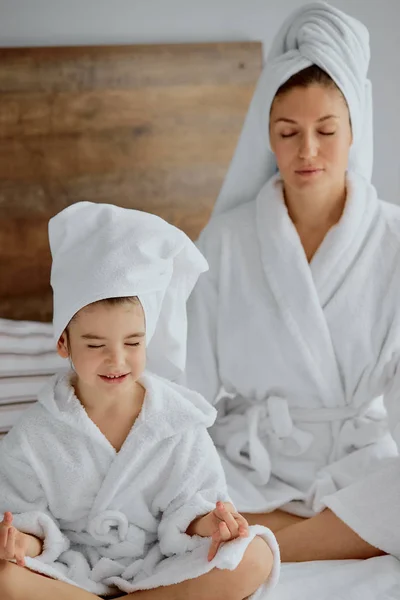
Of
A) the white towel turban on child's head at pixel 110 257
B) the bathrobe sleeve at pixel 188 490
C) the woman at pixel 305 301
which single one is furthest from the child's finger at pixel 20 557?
the woman at pixel 305 301

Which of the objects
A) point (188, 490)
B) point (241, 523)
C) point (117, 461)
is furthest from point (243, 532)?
point (117, 461)

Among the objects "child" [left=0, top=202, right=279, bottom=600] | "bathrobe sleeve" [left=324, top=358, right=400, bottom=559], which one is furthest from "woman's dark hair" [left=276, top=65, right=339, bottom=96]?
"bathrobe sleeve" [left=324, top=358, right=400, bottom=559]

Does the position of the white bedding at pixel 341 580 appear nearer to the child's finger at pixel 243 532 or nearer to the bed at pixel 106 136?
the child's finger at pixel 243 532

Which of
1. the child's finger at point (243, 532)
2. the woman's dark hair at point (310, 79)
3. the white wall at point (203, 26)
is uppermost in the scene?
the white wall at point (203, 26)

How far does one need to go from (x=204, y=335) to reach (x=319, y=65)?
63 cm

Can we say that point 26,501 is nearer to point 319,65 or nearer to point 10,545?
point 10,545

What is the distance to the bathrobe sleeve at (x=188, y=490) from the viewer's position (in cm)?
150

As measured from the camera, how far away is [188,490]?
1.54 m

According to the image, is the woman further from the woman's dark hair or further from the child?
the child

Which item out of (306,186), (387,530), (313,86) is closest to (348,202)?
(306,186)

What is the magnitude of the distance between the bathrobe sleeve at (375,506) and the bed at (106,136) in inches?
29.3

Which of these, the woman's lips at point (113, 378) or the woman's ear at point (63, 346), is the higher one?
the woman's ear at point (63, 346)

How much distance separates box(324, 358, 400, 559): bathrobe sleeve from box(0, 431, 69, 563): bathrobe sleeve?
0.55 metres

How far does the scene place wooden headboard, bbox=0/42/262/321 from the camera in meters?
2.10
